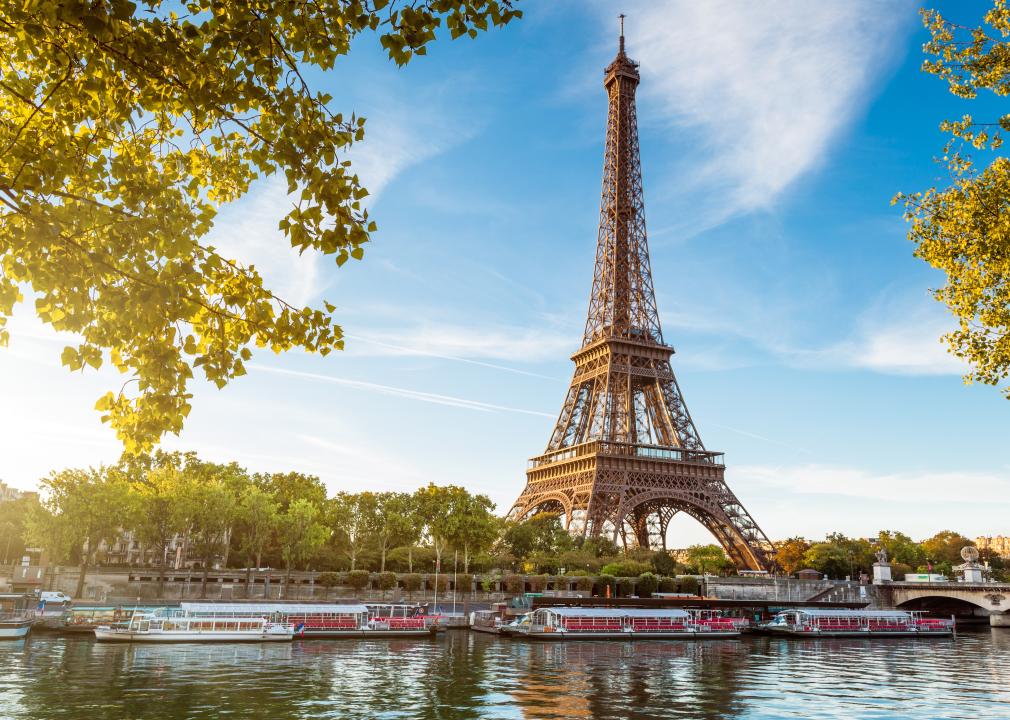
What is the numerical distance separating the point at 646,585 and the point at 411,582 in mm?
24497

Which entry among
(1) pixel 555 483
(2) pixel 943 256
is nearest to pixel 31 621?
(2) pixel 943 256

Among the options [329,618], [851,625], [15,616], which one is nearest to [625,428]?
[851,625]

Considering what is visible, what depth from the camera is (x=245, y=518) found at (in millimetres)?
65375

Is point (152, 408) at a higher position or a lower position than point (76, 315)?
lower

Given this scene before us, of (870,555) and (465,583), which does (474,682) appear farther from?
(870,555)

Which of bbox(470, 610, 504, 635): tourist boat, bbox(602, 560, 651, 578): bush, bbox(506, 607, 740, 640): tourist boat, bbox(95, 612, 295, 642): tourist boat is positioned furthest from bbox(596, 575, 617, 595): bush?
bbox(95, 612, 295, 642): tourist boat

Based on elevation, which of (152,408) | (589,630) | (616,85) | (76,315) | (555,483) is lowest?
(589,630)

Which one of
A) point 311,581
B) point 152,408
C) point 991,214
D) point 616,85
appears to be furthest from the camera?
point 616,85

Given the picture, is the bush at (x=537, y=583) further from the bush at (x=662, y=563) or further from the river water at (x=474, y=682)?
the river water at (x=474, y=682)

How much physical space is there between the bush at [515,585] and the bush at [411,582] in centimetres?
890

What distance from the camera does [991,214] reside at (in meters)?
A: 21.3

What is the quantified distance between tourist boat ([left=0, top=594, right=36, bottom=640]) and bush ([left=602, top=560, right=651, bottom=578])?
50.5 meters

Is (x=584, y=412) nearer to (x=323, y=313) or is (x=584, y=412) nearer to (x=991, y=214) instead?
(x=991, y=214)

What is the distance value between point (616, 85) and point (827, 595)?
74.8 meters
